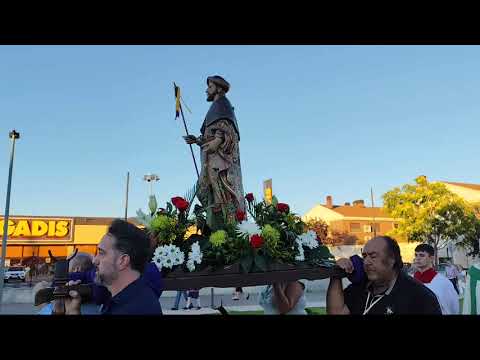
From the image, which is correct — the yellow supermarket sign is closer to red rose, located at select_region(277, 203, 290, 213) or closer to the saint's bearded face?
the saint's bearded face

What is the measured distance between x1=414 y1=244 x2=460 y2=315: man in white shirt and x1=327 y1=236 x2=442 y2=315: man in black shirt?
2346mm

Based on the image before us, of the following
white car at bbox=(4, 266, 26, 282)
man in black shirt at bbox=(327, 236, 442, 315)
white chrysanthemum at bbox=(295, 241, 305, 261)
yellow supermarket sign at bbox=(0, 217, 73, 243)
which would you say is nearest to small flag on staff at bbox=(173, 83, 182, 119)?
white chrysanthemum at bbox=(295, 241, 305, 261)

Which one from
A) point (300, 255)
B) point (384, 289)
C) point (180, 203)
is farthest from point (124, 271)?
point (384, 289)

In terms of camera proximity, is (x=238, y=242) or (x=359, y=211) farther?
(x=359, y=211)

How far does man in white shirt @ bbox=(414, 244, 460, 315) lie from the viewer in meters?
5.16

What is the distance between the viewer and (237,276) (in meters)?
3.13

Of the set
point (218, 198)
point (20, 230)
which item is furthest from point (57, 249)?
point (218, 198)

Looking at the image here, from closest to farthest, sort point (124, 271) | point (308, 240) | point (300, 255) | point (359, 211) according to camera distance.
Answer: point (124, 271), point (300, 255), point (308, 240), point (359, 211)

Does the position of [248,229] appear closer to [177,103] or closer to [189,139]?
[189,139]

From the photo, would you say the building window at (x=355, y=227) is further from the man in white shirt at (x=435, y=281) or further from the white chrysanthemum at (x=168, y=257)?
the white chrysanthemum at (x=168, y=257)

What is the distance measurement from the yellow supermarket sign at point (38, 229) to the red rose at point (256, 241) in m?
34.1

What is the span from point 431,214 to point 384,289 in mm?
30755
